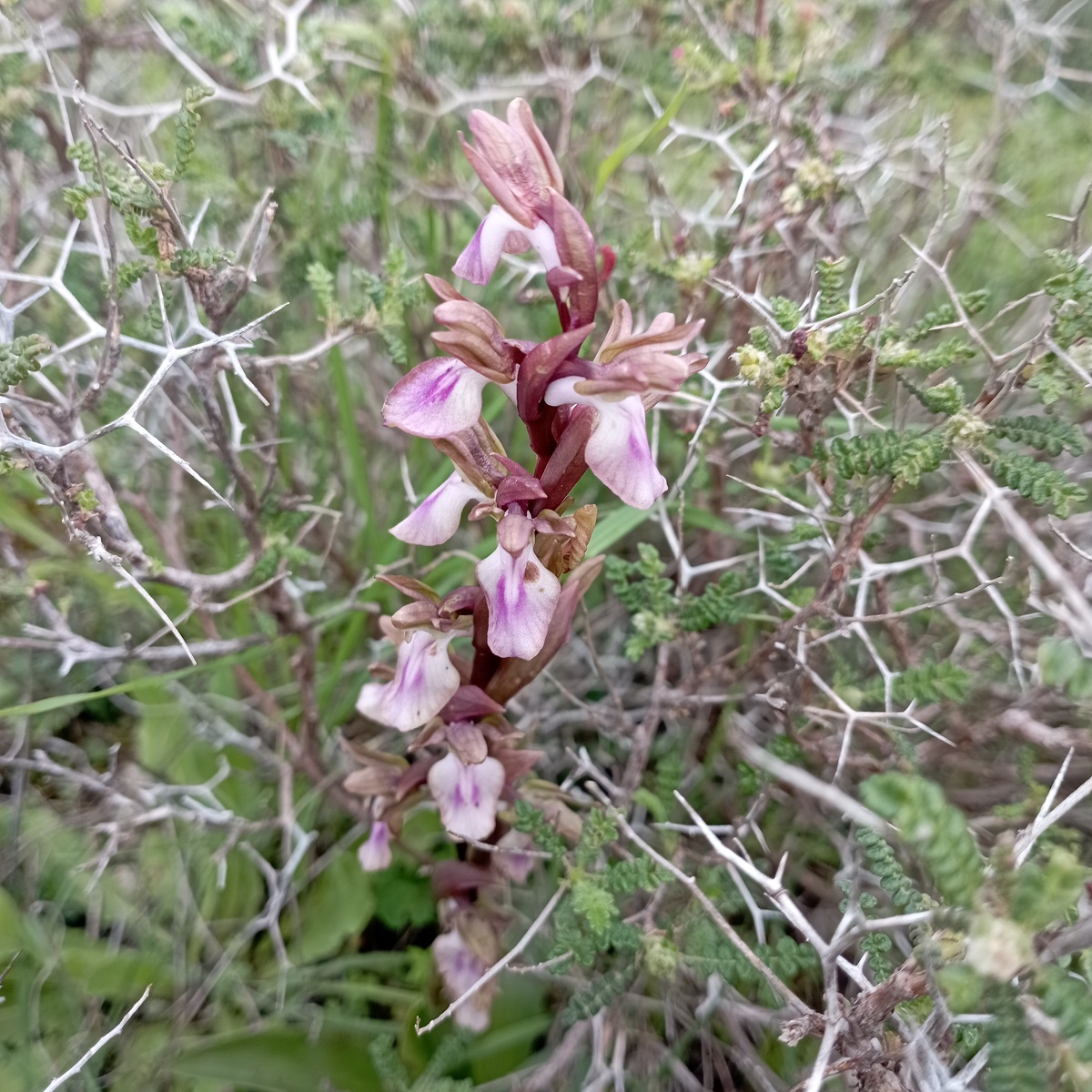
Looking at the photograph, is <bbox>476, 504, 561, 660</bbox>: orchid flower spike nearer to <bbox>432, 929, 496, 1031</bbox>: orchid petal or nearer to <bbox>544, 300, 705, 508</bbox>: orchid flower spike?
<bbox>544, 300, 705, 508</bbox>: orchid flower spike

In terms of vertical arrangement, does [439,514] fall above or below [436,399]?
below

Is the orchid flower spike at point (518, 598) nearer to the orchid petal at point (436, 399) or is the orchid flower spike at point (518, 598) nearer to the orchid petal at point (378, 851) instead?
the orchid petal at point (436, 399)

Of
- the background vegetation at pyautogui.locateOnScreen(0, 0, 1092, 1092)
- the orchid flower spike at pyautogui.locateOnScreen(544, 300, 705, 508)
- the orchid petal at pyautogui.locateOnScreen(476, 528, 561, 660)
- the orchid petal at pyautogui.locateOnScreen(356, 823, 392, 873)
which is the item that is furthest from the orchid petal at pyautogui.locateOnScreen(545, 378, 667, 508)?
the orchid petal at pyautogui.locateOnScreen(356, 823, 392, 873)

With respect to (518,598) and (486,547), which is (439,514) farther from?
(486,547)

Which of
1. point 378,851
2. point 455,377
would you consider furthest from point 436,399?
point 378,851

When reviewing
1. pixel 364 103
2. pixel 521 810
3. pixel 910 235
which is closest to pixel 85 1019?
pixel 521 810

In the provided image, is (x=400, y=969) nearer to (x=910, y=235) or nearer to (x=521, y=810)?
(x=521, y=810)
